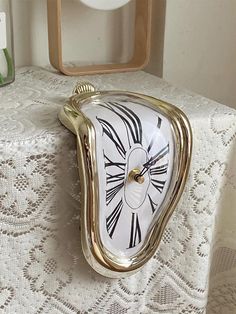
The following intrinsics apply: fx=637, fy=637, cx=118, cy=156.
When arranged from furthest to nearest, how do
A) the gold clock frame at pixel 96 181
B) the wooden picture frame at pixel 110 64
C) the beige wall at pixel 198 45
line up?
the beige wall at pixel 198 45 < the wooden picture frame at pixel 110 64 < the gold clock frame at pixel 96 181

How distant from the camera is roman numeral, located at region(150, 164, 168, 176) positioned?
0.75 m

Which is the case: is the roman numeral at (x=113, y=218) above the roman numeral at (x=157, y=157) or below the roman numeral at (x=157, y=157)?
below

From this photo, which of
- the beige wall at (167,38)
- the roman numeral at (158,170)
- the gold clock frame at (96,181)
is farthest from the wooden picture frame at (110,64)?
the roman numeral at (158,170)

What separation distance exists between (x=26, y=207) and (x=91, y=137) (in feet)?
0.35

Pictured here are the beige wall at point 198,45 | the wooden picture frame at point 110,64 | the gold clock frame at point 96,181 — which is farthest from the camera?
the beige wall at point 198,45

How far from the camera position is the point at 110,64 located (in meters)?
1.09

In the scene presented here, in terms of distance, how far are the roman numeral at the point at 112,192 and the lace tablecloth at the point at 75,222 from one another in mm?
41

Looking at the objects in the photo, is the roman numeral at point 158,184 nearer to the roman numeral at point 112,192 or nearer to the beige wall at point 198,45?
the roman numeral at point 112,192

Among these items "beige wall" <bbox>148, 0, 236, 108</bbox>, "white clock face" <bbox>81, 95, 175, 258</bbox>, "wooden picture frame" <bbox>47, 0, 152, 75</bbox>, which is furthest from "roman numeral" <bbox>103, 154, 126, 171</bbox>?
"beige wall" <bbox>148, 0, 236, 108</bbox>

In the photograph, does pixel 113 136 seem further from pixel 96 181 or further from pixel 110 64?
pixel 110 64

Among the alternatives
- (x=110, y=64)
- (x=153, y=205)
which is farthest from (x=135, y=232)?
(x=110, y=64)

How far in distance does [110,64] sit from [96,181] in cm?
43

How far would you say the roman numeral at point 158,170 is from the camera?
754mm

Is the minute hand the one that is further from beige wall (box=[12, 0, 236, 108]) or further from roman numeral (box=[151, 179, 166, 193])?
beige wall (box=[12, 0, 236, 108])
